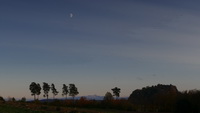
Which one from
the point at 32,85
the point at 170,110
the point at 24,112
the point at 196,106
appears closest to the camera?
the point at 24,112

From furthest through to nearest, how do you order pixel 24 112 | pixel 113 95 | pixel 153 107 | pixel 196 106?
pixel 113 95
pixel 153 107
pixel 196 106
pixel 24 112

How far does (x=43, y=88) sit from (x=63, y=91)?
14.9m

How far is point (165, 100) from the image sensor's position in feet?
479

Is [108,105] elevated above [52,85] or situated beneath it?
situated beneath

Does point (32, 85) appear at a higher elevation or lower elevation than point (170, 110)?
higher

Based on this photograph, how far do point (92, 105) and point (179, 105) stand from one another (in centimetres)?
4841

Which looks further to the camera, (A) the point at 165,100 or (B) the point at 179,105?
(A) the point at 165,100

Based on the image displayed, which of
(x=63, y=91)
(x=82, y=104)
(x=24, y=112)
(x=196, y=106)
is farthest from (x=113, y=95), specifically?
(x=24, y=112)

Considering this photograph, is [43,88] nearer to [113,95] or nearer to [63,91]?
[63,91]

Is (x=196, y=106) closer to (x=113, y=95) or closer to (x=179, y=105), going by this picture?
(x=179, y=105)

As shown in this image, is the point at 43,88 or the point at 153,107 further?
the point at 43,88

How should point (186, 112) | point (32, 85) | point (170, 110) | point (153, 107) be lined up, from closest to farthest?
1. point (186, 112)
2. point (170, 110)
3. point (153, 107)
4. point (32, 85)

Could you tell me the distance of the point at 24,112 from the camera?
33844 millimetres

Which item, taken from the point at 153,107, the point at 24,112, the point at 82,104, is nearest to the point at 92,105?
the point at 82,104
